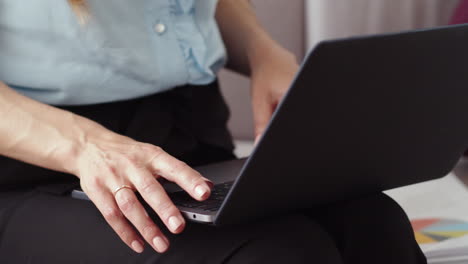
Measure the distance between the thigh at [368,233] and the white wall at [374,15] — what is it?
949 mm

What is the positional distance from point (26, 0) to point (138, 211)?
0.95 ft

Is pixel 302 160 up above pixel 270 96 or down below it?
above

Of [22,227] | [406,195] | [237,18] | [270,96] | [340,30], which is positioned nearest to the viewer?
[22,227]

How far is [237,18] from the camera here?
986mm

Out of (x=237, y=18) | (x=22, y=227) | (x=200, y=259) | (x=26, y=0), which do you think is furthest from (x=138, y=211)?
(x=237, y=18)

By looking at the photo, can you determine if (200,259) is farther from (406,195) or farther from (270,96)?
(406,195)

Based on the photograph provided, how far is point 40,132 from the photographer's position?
66cm

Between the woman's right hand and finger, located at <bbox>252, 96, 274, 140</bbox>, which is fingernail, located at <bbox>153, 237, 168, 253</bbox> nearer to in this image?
the woman's right hand

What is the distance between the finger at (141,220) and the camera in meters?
0.57

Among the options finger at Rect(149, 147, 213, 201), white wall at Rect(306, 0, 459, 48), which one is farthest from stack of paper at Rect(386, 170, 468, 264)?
finger at Rect(149, 147, 213, 201)

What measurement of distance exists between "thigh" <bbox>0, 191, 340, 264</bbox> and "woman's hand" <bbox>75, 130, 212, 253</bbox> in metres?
0.03

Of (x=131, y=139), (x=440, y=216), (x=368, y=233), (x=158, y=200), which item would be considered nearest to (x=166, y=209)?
(x=158, y=200)

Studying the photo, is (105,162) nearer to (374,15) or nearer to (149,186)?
(149,186)

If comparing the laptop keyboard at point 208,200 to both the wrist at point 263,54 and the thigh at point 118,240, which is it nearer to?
the thigh at point 118,240
